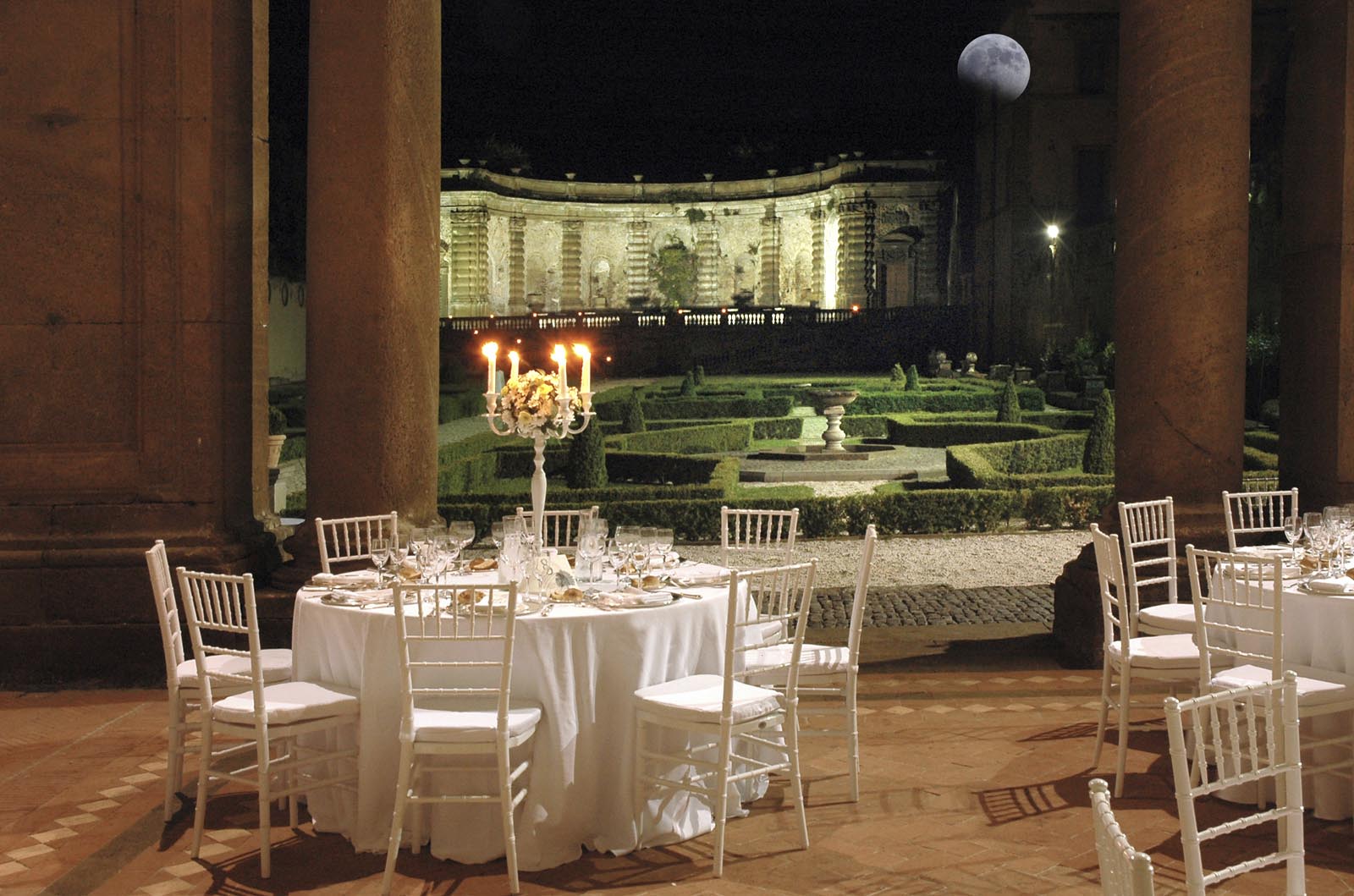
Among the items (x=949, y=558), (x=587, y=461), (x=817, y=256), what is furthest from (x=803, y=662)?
(x=817, y=256)

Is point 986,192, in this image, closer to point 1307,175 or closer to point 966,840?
point 1307,175

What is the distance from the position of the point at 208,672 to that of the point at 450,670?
2.97 feet

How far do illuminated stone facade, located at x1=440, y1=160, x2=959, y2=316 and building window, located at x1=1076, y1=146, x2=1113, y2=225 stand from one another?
8.07 m

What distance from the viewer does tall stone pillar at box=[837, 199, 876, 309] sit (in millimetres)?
44625

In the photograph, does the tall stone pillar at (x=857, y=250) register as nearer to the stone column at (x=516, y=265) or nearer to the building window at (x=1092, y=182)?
the building window at (x=1092, y=182)

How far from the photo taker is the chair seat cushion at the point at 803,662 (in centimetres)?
497

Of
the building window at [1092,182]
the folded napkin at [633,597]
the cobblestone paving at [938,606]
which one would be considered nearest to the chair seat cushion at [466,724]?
the folded napkin at [633,597]

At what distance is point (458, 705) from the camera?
4344mm

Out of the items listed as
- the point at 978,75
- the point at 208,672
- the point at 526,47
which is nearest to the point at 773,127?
the point at 526,47

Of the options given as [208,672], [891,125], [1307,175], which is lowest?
[208,672]

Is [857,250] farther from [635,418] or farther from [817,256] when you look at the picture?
[635,418]

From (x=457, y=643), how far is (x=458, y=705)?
0.20 meters

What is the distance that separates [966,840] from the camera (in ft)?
14.5

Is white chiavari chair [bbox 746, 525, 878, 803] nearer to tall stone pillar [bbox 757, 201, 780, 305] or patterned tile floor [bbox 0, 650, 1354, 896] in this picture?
patterned tile floor [bbox 0, 650, 1354, 896]
